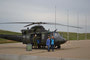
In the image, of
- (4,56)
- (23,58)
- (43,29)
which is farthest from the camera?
(43,29)

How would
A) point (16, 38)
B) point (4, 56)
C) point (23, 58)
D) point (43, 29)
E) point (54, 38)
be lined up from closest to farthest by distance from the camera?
1. point (23, 58)
2. point (4, 56)
3. point (54, 38)
4. point (43, 29)
5. point (16, 38)

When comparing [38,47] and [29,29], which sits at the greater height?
[29,29]

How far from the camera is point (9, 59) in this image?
10.5 meters

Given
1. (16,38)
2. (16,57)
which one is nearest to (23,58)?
(16,57)

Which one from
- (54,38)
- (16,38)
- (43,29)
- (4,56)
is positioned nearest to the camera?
(4,56)

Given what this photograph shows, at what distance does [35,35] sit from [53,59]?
46.0 ft

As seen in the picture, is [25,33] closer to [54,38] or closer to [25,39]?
[25,39]

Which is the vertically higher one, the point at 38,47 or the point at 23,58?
the point at 23,58

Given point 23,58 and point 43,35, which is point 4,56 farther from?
point 43,35

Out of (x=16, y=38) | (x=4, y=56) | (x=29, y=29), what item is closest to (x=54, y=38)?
(x=29, y=29)

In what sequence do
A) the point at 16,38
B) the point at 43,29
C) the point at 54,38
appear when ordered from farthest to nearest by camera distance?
the point at 16,38 < the point at 43,29 < the point at 54,38

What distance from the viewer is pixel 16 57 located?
10258 millimetres

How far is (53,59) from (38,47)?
50.4ft

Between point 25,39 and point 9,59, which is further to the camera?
point 25,39
